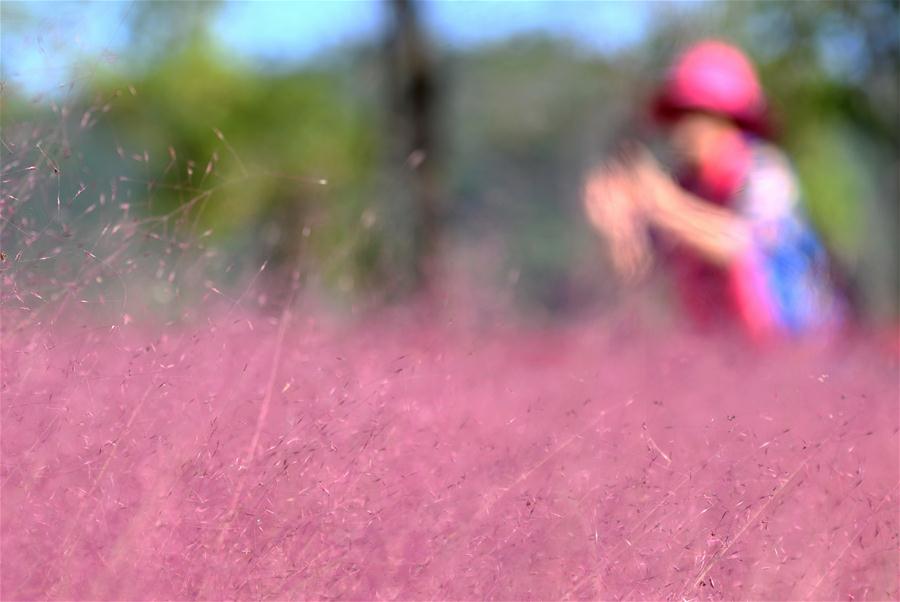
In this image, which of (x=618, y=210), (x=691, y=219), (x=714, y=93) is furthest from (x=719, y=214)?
(x=714, y=93)

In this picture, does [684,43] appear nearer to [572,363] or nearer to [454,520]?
[572,363]

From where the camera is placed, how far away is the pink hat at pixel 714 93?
5680mm

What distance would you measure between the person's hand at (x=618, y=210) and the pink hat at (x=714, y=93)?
467 mm

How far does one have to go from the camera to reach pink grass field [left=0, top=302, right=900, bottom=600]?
5.50 feet

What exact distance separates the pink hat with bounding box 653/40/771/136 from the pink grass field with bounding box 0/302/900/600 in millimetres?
3557

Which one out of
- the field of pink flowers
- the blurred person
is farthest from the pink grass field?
the blurred person

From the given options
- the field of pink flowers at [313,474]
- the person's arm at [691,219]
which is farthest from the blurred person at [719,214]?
the field of pink flowers at [313,474]

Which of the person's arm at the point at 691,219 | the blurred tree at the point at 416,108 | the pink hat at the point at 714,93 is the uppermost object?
the pink hat at the point at 714,93

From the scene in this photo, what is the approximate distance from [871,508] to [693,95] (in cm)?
390

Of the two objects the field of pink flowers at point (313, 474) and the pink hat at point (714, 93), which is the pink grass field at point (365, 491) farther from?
the pink hat at point (714, 93)

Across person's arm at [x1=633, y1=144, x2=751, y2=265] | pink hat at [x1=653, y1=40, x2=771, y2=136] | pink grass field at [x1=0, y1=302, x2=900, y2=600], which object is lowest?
person's arm at [x1=633, y1=144, x2=751, y2=265]

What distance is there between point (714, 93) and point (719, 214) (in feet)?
2.23

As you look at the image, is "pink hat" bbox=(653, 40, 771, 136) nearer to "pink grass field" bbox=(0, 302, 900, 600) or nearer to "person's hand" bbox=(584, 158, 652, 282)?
"person's hand" bbox=(584, 158, 652, 282)

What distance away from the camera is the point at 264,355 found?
2322mm
